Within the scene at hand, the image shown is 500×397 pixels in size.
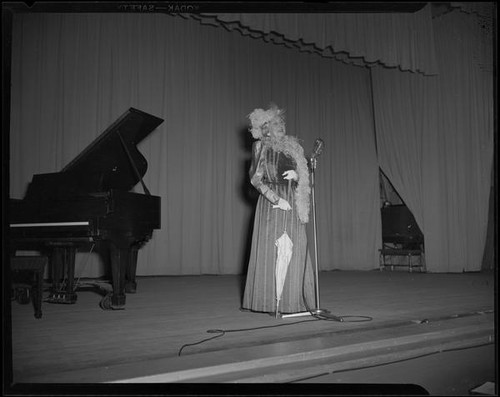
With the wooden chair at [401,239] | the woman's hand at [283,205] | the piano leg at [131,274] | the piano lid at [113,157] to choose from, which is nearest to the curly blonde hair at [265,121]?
the woman's hand at [283,205]

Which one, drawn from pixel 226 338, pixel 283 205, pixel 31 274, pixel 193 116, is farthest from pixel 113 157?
pixel 193 116

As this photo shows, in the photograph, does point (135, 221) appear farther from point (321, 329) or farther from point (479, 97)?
point (479, 97)

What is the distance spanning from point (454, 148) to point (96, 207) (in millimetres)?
5995

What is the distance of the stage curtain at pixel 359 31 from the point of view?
546 cm

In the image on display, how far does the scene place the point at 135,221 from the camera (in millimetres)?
3887

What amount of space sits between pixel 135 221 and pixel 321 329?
1.81m

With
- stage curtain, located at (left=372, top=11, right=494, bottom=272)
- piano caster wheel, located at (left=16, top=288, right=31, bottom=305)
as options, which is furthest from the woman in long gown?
stage curtain, located at (left=372, top=11, right=494, bottom=272)

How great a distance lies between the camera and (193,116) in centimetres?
707

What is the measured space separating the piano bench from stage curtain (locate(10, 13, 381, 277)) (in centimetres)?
261

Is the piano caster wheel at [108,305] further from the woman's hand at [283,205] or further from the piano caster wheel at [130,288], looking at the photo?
the woman's hand at [283,205]

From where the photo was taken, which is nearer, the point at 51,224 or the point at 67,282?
the point at 51,224

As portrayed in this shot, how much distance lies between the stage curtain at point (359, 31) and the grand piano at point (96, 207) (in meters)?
2.24

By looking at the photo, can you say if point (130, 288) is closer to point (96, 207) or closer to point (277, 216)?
point (96, 207)

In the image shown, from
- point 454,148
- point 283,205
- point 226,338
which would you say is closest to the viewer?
point 226,338
